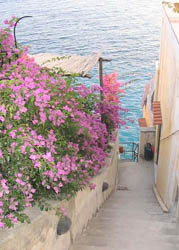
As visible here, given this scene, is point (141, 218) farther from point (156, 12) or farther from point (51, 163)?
point (156, 12)

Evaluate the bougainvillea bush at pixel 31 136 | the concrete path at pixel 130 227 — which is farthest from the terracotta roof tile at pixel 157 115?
the bougainvillea bush at pixel 31 136

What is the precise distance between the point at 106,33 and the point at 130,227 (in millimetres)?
37548

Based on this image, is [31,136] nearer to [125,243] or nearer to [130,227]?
→ [125,243]

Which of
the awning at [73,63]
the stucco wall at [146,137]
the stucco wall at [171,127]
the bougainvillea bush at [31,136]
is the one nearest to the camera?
the bougainvillea bush at [31,136]

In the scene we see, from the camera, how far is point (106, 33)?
138 ft

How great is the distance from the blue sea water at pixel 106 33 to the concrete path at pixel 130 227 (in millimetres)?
12951

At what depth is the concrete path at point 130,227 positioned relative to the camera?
251 inches

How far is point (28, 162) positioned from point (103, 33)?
130 ft

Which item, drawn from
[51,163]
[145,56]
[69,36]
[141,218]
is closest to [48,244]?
[51,163]

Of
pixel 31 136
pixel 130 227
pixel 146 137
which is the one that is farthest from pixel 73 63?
pixel 146 137

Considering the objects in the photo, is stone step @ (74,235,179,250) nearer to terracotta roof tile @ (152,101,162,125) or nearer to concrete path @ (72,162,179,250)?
concrete path @ (72,162,179,250)

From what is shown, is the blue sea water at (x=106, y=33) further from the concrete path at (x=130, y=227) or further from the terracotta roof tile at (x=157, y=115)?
the concrete path at (x=130, y=227)

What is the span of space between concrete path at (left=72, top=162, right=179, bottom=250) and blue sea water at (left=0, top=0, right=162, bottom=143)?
13.0m

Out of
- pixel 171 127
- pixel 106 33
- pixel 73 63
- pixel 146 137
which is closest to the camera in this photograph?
pixel 73 63
